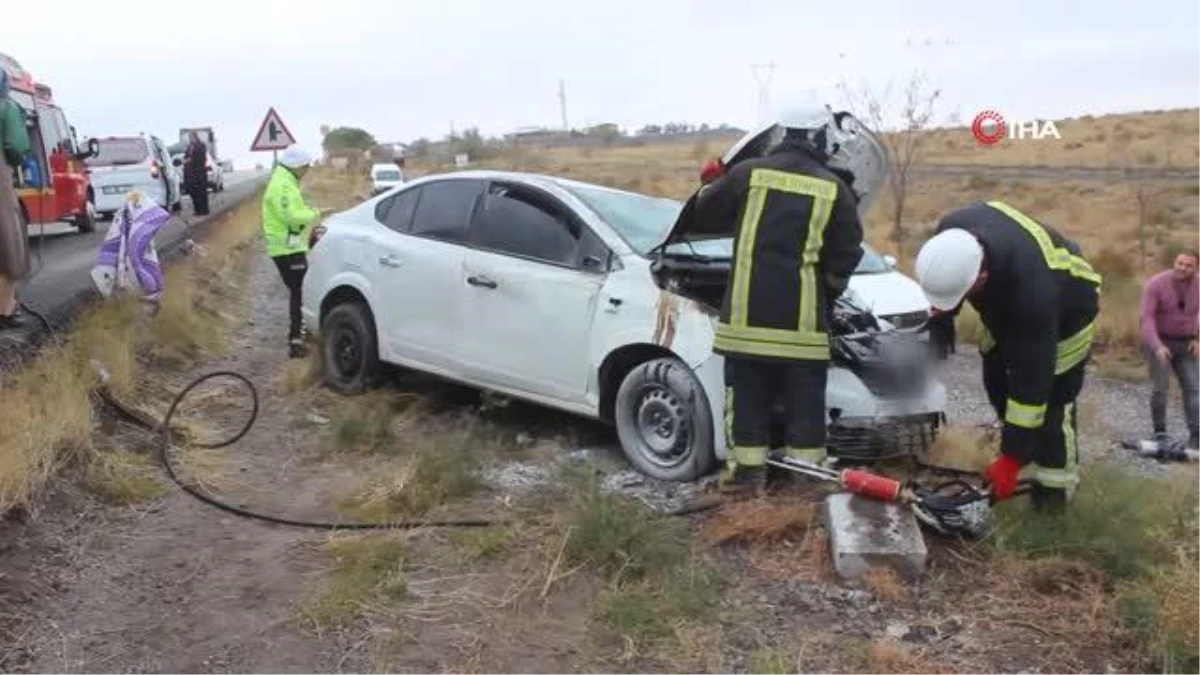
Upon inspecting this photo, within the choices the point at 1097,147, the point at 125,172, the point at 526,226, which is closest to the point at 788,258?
the point at 526,226

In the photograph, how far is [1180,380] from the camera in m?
7.91

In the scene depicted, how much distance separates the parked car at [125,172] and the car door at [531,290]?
1743 centimetres

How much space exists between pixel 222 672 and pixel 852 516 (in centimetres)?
232

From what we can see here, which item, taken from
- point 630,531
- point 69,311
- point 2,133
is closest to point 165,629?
point 630,531

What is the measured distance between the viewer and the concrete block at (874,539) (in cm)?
433

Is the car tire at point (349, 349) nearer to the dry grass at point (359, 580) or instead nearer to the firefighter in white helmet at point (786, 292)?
the dry grass at point (359, 580)

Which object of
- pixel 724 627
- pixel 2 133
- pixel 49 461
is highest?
pixel 2 133

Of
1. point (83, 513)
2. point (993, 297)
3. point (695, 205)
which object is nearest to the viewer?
point (993, 297)

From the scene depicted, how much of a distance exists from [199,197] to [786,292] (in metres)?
22.0

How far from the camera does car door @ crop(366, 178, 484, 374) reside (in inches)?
267

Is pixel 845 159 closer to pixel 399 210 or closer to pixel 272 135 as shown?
pixel 399 210

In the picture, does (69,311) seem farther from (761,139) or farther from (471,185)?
(761,139)

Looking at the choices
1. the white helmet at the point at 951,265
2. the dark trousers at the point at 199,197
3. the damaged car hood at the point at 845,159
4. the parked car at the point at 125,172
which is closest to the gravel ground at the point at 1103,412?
the damaged car hood at the point at 845,159

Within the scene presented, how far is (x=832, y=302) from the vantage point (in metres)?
5.33
